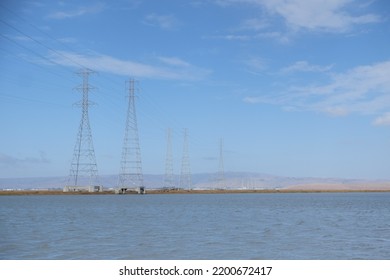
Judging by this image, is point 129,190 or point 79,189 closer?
point 79,189

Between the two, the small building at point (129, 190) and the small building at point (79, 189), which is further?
the small building at point (129, 190)

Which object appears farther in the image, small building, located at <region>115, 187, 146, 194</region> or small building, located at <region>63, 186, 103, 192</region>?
small building, located at <region>115, 187, 146, 194</region>

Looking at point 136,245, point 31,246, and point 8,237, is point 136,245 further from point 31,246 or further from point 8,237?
point 8,237

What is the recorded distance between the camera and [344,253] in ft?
77.0

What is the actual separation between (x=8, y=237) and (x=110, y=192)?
123 metres

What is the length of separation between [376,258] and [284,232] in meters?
11.1

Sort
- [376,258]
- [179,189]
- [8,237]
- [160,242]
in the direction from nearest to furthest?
1. [376,258]
2. [160,242]
3. [8,237]
4. [179,189]
